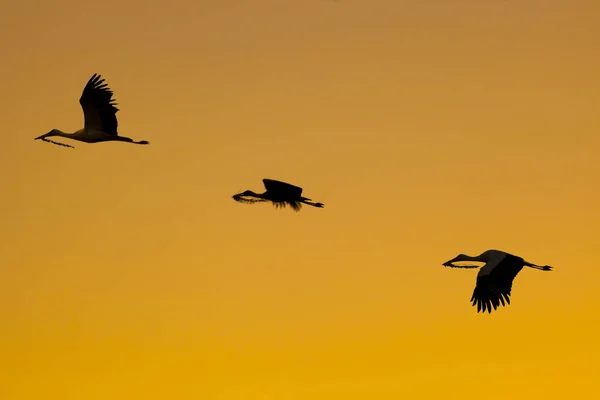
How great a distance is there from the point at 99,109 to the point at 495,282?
16925mm

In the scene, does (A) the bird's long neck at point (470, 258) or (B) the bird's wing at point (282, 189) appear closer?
(B) the bird's wing at point (282, 189)

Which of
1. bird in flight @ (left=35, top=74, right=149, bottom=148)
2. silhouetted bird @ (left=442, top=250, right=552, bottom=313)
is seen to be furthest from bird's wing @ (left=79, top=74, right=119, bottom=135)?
silhouetted bird @ (left=442, top=250, right=552, bottom=313)

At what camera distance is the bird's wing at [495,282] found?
70.8 m

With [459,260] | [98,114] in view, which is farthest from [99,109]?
[459,260]

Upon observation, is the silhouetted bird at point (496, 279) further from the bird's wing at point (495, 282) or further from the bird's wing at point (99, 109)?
the bird's wing at point (99, 109)

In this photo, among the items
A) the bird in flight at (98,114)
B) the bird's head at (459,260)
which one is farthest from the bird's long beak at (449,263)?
the bird in flight at (98,114)

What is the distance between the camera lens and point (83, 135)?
250 feet

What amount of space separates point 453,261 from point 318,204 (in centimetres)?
850

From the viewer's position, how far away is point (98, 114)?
75.6 meters

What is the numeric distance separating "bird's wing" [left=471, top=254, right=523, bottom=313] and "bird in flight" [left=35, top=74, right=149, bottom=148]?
14.7 metres

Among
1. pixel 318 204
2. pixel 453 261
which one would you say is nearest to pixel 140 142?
pixel 318 204

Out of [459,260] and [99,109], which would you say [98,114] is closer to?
[99,109]

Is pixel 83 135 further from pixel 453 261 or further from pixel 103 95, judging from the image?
pixel 453 261

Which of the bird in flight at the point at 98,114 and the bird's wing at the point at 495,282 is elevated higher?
the bird in flight at the point at 98,114
